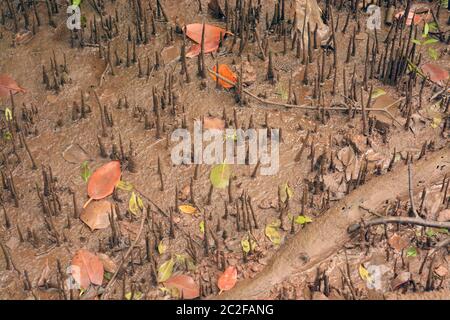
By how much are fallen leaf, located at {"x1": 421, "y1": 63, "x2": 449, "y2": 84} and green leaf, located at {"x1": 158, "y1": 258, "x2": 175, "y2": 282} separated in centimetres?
210

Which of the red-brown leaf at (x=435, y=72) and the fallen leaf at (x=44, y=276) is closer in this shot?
the fallen leaf at (x=44, y=276)

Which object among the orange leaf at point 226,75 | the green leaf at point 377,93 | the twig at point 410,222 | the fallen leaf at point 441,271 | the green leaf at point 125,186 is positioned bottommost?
the fallen leaf at point 441,271

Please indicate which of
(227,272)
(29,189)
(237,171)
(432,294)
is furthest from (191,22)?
(432,294)

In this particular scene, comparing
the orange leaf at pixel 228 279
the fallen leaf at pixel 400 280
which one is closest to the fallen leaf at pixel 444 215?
the fallen leaf at pixel 400 280

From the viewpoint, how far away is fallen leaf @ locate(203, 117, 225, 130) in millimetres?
4301

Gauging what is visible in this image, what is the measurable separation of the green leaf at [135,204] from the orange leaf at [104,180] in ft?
0.45

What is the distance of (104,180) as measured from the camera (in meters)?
4.05

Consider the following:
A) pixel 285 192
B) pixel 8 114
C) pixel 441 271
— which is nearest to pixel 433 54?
pixel 285 192

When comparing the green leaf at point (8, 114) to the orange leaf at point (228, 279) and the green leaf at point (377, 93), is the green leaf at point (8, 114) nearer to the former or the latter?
the orange leaf at point (228, 279)

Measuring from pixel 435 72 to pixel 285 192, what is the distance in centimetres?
141

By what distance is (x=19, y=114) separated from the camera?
14.5 ft

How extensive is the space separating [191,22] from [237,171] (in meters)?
1.29

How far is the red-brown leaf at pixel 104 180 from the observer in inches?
157

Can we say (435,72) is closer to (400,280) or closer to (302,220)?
(302,220)
